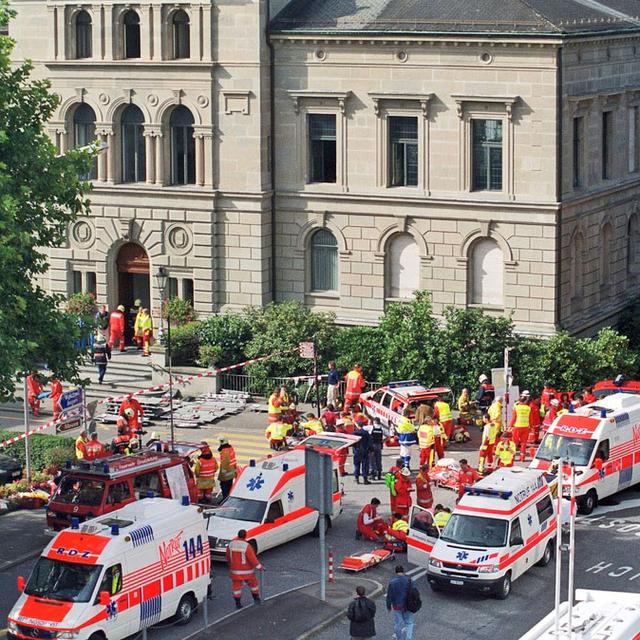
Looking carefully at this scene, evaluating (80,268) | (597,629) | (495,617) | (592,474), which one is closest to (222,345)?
(80,268)

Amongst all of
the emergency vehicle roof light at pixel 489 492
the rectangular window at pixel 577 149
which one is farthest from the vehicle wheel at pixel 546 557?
the rectangular window at pixel 577 149

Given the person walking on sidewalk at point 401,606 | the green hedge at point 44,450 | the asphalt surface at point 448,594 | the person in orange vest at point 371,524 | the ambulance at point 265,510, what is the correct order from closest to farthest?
the person walking on sidewalk at point 401,606 < the asphalt surface at point 448,594 < the ambulance at point 265,510 < the person in orange vest at point 371,524 < the green hedge at point 44,450

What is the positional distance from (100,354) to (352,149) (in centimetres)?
1021

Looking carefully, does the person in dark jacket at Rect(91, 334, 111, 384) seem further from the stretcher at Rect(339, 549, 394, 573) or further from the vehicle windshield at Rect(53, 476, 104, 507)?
the stretcher at Rect(339, 549, 394, 573)

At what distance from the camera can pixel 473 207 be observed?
5594 cm

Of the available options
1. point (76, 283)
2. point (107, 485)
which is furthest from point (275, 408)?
point (76, 283)

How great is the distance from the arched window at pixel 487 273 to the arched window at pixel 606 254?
5.56 meters

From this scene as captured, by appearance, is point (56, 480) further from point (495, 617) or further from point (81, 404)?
point (495, 617)

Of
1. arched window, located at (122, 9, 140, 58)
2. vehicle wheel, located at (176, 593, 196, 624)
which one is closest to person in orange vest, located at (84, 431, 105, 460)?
vehicle wheel, located at (176, 593, 196, 624)

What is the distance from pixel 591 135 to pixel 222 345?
13346 millimetres

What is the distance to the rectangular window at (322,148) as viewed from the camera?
58.4 meters

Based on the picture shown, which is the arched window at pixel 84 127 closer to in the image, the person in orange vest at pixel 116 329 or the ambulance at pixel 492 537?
the person in orange vest at pixel 116 329

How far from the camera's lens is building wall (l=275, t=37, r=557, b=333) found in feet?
180

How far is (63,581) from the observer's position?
110 ft
